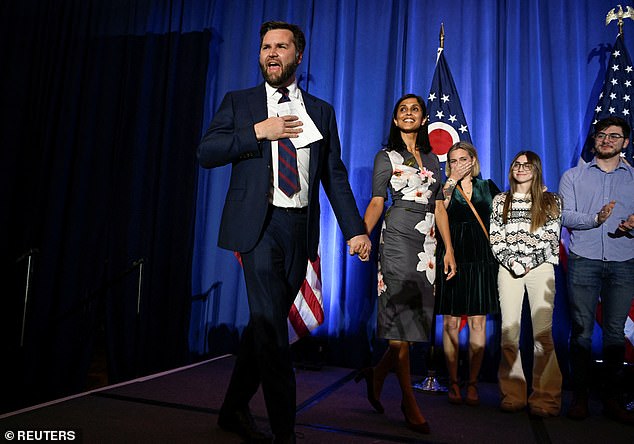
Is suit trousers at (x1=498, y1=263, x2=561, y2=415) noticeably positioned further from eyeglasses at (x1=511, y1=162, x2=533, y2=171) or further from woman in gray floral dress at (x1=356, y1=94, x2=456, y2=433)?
woman in gray floral dress at (x1=356, y1=94, x2=456, y2=433)

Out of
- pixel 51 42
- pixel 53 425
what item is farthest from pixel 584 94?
pixel 51 42

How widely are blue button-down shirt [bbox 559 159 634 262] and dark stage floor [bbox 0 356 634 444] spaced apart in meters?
0.95

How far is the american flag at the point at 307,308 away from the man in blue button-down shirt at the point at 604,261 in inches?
65.8

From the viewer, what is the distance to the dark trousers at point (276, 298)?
161 cm

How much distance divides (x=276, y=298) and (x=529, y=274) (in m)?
1.79

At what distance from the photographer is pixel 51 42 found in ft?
16.4

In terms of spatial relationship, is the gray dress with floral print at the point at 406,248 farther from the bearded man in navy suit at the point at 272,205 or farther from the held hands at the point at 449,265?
the bearded man in navy suit at the point at 272,205

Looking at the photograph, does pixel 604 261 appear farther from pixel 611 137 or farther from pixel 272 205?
pixel 272 205

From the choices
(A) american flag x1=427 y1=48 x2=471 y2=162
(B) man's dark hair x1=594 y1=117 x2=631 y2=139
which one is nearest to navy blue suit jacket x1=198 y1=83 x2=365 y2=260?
(B) man's dark hair x1=594 y1=117 x2=631 y2=139

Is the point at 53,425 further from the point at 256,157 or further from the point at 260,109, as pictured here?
the point at 260,109

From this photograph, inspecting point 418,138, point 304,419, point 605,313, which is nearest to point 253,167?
point 418,138

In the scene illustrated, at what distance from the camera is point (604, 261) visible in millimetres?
2873

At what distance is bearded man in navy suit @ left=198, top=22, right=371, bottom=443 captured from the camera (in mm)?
1637

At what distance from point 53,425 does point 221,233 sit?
1.17m
